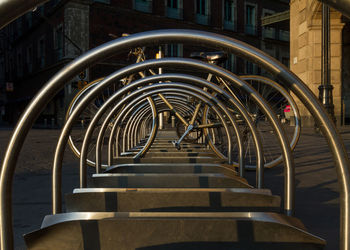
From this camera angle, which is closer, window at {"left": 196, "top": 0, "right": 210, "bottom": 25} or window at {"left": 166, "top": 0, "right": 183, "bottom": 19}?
window at {"left": 166, "top": 0, "right": 183, "bottom": 19}

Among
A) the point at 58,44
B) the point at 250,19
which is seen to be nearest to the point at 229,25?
the point at 250,19

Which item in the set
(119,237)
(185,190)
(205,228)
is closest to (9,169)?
(119,237)

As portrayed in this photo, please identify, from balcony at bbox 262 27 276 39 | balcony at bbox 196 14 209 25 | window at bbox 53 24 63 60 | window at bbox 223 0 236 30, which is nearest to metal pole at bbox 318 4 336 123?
window at bbox 53 24 63 60

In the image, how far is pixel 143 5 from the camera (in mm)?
20750

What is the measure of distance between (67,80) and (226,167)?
5.68 ft

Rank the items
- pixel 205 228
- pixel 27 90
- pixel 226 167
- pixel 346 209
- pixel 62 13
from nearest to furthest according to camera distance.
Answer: pixel 346 209, pixel 205 228, pixel 226 167, pixel 62 13, pixel 27 90

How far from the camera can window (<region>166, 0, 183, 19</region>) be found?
22000mm

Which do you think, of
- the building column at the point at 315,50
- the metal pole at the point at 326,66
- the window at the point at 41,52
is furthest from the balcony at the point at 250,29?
the metal pole at the point at 326,66

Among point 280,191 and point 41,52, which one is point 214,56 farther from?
point 41,52

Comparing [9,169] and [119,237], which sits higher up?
[9,169]

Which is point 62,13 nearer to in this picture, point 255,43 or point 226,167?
point 255,43

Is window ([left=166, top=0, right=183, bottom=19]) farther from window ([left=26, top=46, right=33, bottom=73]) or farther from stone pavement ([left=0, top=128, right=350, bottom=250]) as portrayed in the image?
stone pavement ([left=0, top=128, right=350, bottom=250])

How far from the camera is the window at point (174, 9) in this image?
22000 millimetres

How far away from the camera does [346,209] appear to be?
2.69ft
